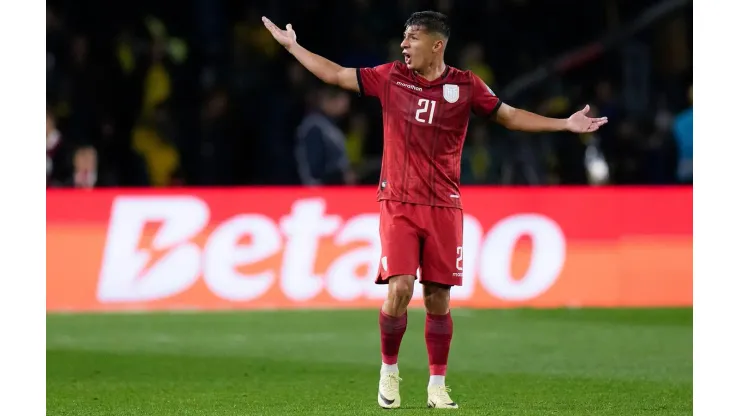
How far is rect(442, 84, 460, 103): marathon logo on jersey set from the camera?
775cm

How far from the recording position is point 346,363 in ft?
34.7

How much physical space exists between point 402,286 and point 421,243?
279 mm

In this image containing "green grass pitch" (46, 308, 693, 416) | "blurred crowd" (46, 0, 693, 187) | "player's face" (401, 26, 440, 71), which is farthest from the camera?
"blurred crowd" (46, 0, 693, 187)

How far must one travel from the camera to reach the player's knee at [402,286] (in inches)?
302

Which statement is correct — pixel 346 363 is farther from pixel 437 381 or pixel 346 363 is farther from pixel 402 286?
pixel 402 286

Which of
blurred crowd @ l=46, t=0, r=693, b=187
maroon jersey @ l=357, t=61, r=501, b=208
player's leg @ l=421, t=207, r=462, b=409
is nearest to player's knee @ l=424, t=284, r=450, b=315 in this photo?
player's leg @ l=421, t=207, r=462, b=409

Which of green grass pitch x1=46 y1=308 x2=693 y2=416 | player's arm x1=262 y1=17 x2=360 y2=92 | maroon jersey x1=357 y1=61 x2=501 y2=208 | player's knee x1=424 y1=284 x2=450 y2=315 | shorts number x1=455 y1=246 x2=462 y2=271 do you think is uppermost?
player's arm x1=262 y1=17 x2=360 y2=92

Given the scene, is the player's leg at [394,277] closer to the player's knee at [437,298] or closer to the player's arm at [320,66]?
the player's knee at [437,298]

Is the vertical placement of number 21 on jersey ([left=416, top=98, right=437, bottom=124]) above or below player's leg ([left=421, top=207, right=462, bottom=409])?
above

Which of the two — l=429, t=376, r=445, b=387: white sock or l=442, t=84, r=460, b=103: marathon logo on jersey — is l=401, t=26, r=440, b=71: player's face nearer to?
l=442, t=84, r=460, b=103: marathon logo on jersey

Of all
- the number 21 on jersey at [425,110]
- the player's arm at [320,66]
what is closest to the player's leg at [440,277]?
the number 21 on jersey at [425,110]

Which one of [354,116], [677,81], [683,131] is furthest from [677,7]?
[354,116]

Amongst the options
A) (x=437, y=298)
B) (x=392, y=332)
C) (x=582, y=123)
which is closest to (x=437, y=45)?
(x=582, y=123)
